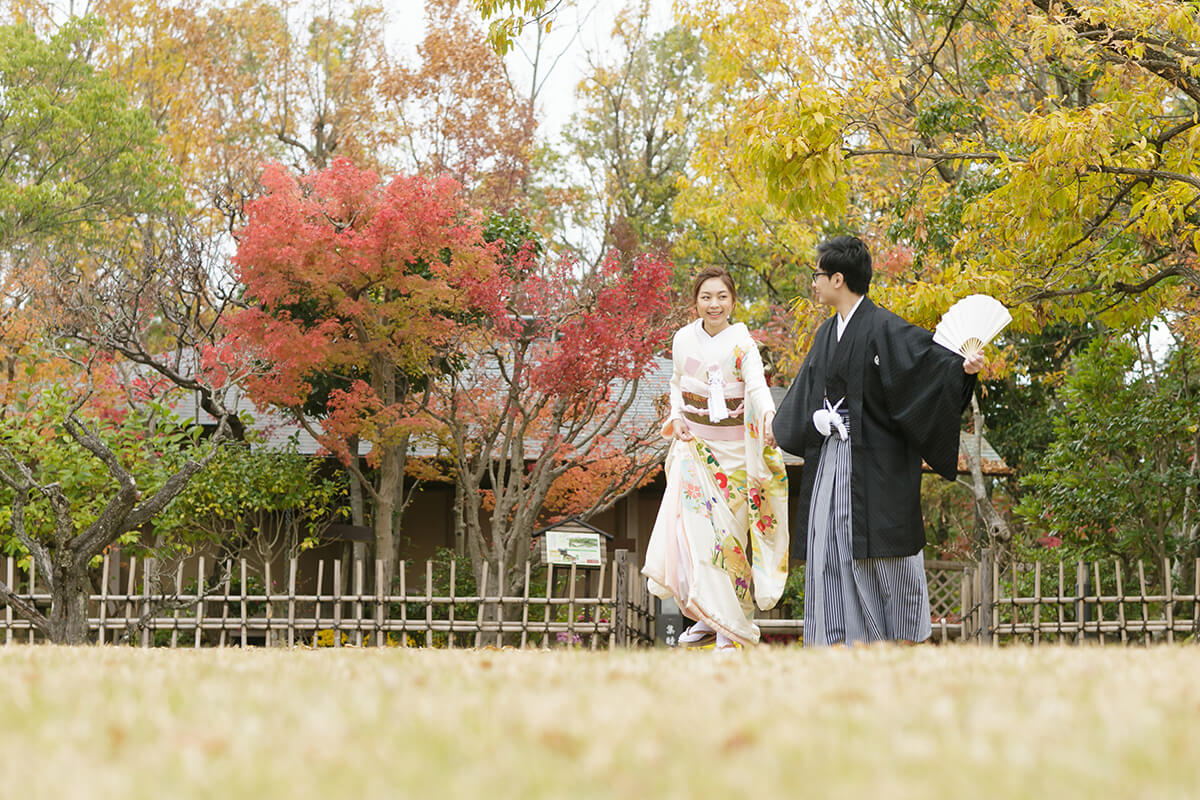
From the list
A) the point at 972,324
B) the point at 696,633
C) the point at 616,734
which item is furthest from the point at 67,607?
the point at 616,734

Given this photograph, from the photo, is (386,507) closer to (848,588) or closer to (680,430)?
(680,430)

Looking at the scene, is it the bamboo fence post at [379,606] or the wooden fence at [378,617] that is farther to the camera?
the bamboo fence post at [379,606]

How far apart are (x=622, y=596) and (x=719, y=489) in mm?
3131

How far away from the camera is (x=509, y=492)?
11.9m

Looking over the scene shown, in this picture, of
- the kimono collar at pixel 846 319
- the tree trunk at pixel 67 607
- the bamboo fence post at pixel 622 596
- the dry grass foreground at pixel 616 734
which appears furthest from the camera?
A: the bamboo fence post at pixel 622 596

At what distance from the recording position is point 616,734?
2025mm

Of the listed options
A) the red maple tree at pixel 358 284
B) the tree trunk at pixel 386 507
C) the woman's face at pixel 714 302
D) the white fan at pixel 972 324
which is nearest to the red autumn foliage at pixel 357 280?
the red maple tree at pixel 358 284

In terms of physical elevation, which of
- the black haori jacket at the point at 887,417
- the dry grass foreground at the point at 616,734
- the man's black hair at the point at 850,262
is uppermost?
the man's black hair at the point at 850,262

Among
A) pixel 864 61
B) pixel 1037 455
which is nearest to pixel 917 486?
pixel 864 61

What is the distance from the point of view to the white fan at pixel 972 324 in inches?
202

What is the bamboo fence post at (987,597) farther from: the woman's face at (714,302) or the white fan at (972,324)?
the white fan at (972,324)

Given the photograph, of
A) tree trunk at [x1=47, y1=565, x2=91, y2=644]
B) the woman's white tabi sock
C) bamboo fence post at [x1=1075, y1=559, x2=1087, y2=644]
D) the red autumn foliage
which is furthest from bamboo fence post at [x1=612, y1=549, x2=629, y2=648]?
tree trunk at [x1=47, y1=565, x2=91, y2=644]

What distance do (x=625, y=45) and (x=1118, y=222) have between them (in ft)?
52.7

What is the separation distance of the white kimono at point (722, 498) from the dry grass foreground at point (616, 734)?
3101mm
